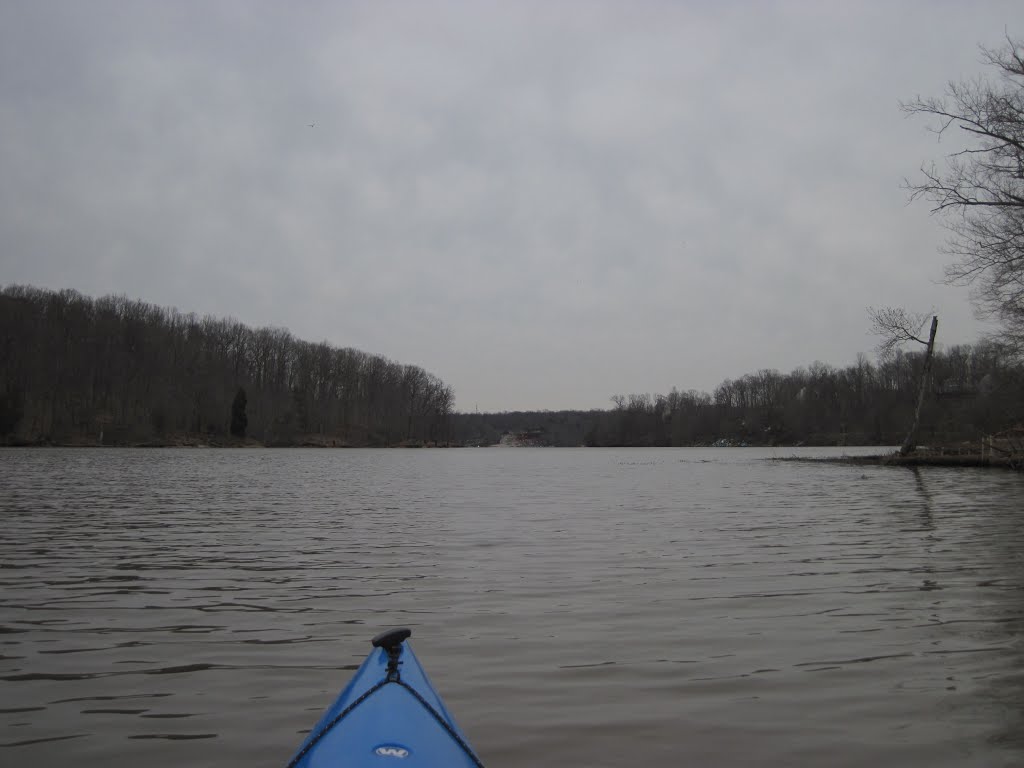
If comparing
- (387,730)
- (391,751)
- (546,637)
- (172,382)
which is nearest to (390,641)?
(387,730)

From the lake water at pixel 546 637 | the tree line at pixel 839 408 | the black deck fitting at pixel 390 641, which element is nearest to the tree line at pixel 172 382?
the tree line at pixel 839 408

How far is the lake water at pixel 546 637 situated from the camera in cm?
443

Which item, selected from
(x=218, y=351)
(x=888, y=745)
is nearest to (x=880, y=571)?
(x=888, y=745)

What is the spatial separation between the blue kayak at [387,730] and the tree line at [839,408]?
30.9 m

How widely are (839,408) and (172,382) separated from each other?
10393 centimetres

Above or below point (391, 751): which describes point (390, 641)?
above

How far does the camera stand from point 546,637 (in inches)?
266

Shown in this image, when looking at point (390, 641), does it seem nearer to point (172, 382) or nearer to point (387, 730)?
point (387, 730)

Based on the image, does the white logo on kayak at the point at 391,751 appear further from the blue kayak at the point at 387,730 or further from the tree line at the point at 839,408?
the tree line at the point at 839,408

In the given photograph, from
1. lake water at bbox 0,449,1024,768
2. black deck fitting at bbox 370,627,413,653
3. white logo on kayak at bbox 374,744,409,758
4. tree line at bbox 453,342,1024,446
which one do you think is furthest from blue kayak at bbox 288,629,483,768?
tree line at bbox 453,342,1024,446

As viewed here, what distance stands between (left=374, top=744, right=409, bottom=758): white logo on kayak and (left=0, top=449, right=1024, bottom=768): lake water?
105 centimetres

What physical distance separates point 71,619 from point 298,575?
296 centimetres

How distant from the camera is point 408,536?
14141 mm

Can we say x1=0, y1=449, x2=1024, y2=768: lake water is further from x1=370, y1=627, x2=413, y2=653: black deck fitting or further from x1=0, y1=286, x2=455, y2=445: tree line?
x1=0, y1=286, x2=455, y2=445: tree line
